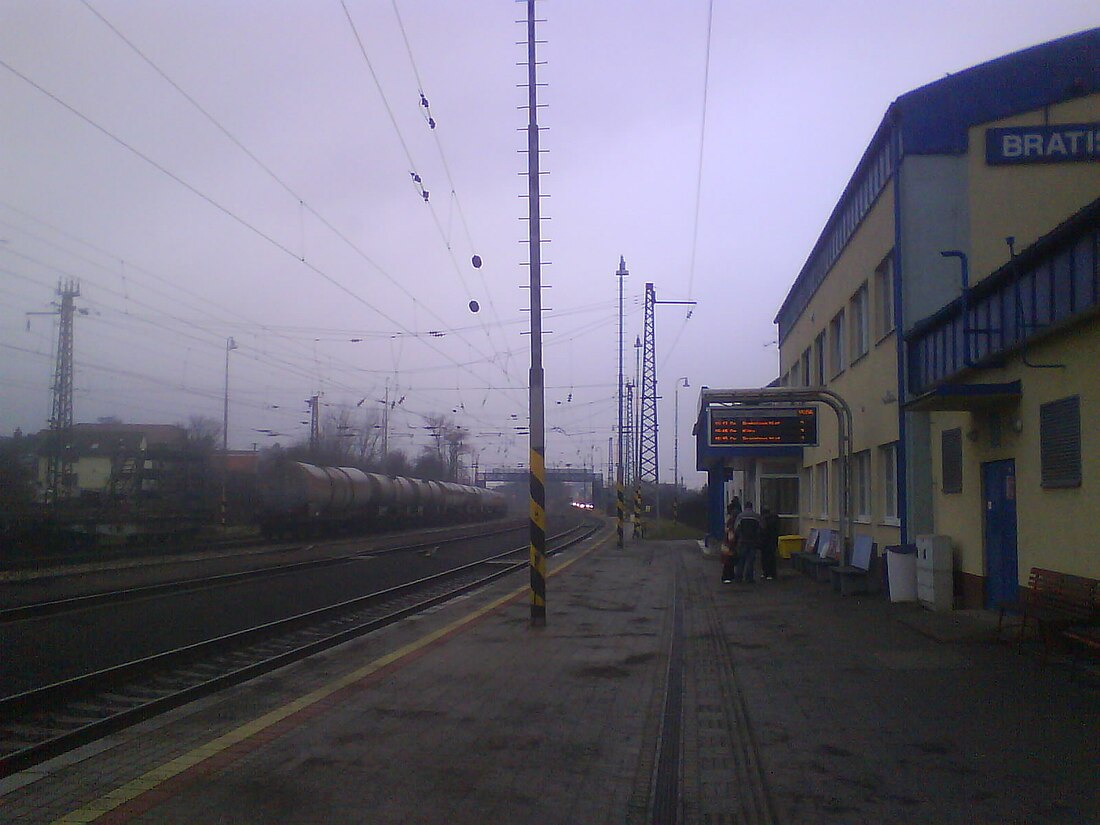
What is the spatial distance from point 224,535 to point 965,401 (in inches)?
1373

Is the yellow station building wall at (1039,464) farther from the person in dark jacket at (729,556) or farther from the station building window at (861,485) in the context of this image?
the person in dark jacket at (729,556)

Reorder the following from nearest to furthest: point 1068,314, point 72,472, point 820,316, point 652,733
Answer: point 652,733 → point 1068,314 → point 820,316 → point 72,472

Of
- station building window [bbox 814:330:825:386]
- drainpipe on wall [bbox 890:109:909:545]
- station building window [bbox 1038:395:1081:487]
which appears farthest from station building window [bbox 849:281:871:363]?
station building window [bbox 1038:395:1081:487]

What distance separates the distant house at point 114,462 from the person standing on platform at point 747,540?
2023 centimetres

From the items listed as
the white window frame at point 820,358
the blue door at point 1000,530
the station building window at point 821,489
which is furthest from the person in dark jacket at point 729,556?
the blue door at point 1000,530

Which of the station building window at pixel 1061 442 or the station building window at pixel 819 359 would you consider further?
the station building window at pixel 819 359

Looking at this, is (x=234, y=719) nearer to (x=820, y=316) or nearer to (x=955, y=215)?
(x=955, y=215)

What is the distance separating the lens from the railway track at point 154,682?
25.0ft

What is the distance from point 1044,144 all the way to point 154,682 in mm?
14209

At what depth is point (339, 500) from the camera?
144 feet

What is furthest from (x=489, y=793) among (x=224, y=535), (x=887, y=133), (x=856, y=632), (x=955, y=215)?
(x=224, y=535)

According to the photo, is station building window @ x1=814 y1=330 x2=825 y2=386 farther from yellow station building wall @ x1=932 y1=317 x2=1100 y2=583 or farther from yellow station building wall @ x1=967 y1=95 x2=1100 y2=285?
yellow station building wall @ x1=932 y1=317 x2=1100 y2=583

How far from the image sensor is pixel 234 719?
25.6 feet

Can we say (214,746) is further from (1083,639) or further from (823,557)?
(823,557)
